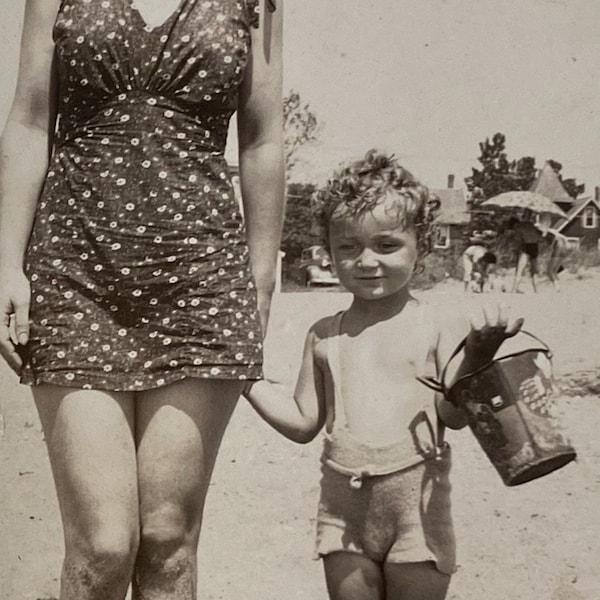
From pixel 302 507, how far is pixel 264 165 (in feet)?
4.31

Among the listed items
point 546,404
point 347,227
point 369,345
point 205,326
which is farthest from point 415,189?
point 205,326

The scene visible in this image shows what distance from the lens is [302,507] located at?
312 cm

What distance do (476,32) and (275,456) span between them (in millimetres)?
1402

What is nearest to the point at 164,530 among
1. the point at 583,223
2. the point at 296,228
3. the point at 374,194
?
the point at 374,194

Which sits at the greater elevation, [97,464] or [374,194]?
[374,194]

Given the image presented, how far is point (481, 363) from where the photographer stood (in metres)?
2.24

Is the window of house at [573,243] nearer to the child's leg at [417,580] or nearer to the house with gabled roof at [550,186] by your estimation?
the house with gabled roof at [550,186]

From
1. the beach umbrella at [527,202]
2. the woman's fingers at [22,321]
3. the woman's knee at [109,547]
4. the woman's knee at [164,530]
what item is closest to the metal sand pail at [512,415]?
the woman's knee at [164,530]

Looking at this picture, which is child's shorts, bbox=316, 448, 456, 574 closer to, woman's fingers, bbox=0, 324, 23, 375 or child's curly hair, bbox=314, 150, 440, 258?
child's curly hair, bbox=314, 150, 440, 258

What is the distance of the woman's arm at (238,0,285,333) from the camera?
2129mm

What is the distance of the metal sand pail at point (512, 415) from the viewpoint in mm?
2244

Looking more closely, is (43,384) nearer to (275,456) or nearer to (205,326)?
(205,326)

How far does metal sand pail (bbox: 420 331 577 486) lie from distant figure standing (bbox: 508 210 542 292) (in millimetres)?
1092

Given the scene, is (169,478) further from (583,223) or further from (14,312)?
(583,223)
